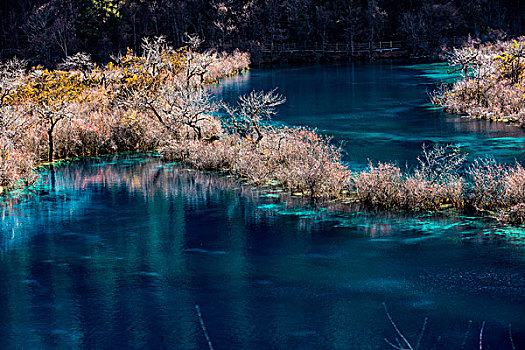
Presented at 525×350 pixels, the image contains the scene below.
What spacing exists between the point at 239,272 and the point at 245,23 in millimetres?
101298

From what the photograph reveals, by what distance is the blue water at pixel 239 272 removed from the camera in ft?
54.1

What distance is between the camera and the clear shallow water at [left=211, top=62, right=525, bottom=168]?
3728cm

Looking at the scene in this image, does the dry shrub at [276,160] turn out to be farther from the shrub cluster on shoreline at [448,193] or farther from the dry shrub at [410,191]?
the dry shrub at [410,191]

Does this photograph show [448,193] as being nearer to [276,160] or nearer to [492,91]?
[276,160]

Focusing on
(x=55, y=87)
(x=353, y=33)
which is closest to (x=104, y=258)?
(x=55, y=87)

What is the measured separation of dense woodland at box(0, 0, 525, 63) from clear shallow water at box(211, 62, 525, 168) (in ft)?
69.2

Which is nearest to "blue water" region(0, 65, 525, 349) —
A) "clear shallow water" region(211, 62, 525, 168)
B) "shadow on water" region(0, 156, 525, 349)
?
"shadow on water" region(0, 156, 525, 349)

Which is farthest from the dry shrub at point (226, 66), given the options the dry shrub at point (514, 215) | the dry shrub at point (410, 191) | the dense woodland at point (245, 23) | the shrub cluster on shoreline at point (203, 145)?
the dry shrub at point (514, 215)

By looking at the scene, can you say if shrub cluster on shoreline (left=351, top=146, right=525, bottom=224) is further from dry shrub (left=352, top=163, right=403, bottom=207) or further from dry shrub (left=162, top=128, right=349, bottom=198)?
dry shrub (left=162, top=128, right=349, bottom=198)

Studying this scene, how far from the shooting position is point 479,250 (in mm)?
21547

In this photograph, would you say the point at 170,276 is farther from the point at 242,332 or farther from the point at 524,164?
the point at 524,164

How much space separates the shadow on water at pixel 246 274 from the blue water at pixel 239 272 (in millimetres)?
53

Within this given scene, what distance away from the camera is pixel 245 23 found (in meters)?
117

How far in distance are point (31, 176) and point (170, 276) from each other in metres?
Answer: 15.3
